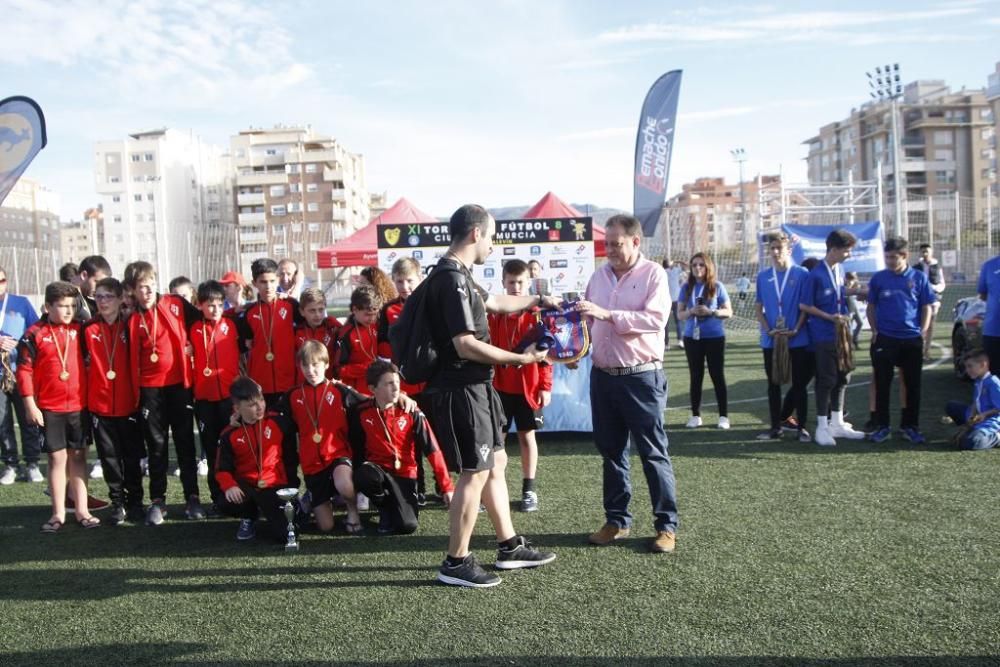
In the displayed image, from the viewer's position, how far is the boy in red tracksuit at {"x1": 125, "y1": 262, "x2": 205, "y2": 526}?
5.65 metres

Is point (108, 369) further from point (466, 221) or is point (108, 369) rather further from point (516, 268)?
point (466, 221)

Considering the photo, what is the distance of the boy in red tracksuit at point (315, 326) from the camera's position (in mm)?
5910

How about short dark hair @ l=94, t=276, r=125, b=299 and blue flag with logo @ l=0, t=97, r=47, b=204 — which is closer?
short dark hair @ l=94, t=276, r=125, b=299

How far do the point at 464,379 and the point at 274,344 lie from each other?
8.41 feet

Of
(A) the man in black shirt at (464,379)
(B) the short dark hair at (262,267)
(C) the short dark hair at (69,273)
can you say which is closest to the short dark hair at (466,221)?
(A) the man in black shirt at (464,379)

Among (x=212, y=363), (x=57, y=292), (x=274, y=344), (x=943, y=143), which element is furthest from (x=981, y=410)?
(x=943, y=143)

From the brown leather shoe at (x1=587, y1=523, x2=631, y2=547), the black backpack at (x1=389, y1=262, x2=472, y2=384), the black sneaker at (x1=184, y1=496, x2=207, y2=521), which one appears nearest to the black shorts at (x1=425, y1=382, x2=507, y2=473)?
the black backpack at (x1=389, y1=262, x2=472, y2=384)

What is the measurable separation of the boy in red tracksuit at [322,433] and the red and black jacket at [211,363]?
68 centimetres

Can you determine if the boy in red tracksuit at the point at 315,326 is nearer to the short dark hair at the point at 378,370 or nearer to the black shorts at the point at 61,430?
the short dark hair at the point at 378,370

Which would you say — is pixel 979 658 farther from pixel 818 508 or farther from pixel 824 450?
pixel 824 450

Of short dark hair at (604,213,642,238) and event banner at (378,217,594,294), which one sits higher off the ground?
event banner at (378,217,594,294)

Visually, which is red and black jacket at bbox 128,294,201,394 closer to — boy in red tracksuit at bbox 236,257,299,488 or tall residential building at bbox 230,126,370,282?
boy in red tracksuit at bbox 236,257,299,488

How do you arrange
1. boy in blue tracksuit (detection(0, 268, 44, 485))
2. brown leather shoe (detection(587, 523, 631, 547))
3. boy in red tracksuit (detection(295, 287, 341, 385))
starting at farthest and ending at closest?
boy in blue tracksuit (detection(0, 268, 44, 485)), boy in red tracksuit (detection(295, 287, 341, 385)), brown leather shoe (detection(587, 523, 631, 547))

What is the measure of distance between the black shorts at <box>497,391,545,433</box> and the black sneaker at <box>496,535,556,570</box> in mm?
1254
